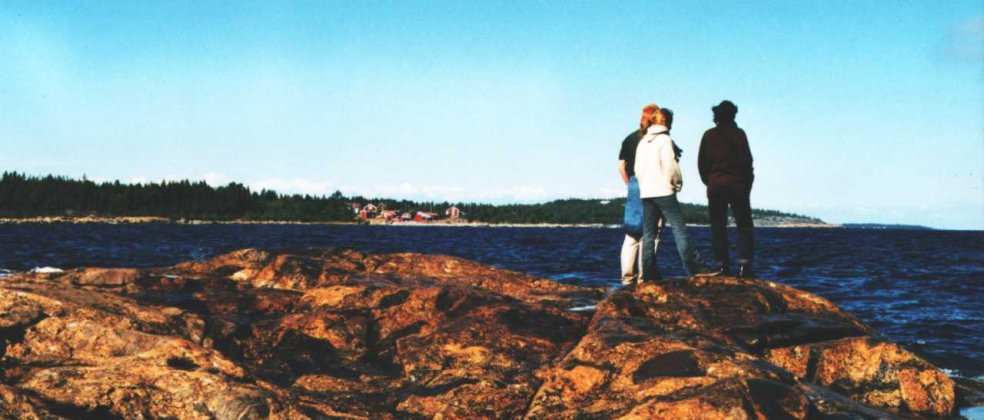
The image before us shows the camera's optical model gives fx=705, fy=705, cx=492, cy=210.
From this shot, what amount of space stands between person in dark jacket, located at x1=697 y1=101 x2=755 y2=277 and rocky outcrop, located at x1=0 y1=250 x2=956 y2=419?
1.14 meters

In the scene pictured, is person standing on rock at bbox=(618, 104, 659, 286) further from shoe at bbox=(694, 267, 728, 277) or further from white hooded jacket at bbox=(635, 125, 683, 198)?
shoe at bbox=(694, 267, 728, 277)

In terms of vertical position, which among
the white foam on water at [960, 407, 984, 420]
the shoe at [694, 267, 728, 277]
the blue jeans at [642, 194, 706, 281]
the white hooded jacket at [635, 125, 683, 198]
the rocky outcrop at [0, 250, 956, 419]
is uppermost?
the white hooded jacket at [635, 125, 683, 198]

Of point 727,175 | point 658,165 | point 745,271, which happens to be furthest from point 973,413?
point 658,165

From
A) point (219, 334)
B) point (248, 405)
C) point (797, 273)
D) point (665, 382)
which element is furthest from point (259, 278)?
point (797, 273)

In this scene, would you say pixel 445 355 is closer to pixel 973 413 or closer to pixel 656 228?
pixel 656 228

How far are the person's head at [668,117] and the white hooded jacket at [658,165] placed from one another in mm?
117

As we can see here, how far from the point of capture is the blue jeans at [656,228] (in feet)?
35.4

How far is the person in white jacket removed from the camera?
10617 mm

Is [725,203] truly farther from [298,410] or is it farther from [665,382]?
[298,410]

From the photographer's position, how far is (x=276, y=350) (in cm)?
902

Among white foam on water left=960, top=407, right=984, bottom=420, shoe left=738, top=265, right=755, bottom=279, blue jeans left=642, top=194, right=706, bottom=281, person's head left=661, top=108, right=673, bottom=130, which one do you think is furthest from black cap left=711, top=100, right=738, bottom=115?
white foam on water left=960, top=407, right=984, bottom=420

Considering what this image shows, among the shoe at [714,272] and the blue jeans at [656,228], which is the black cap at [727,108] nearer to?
the blue jeans at [656,228]

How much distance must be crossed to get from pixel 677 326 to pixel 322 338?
4543 millimetres

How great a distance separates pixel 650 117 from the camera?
11.0 m
